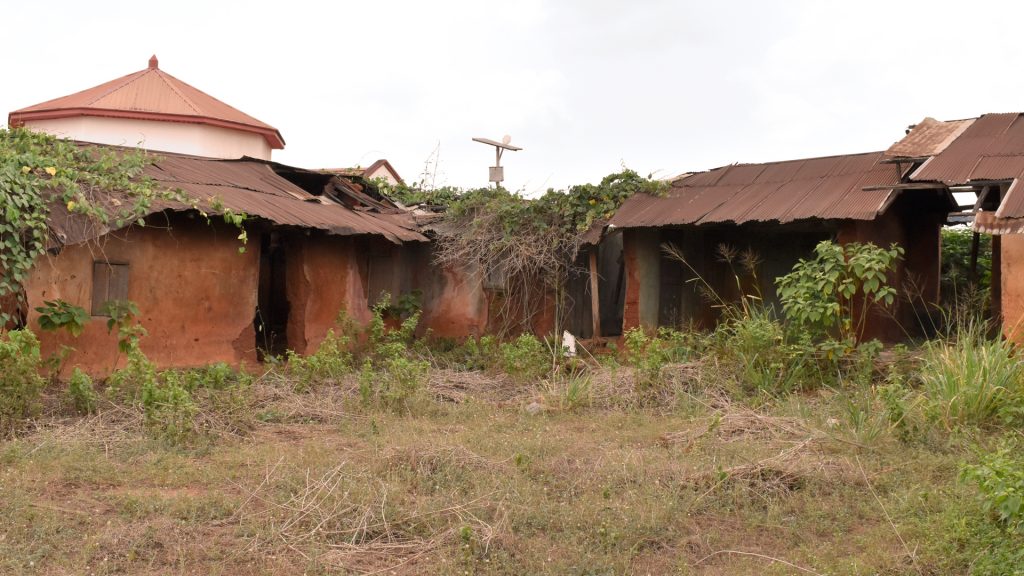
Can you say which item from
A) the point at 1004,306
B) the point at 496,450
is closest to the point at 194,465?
the point at 496,450

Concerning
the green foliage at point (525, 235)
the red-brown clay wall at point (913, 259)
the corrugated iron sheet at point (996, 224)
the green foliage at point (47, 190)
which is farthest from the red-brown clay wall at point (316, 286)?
the corrugated iron sheet at point (996, 224)

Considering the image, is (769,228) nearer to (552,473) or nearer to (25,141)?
(552,473)

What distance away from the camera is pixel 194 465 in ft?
21.4

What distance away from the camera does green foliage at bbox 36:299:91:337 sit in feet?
29.7

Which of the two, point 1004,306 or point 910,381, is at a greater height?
point 1004,306

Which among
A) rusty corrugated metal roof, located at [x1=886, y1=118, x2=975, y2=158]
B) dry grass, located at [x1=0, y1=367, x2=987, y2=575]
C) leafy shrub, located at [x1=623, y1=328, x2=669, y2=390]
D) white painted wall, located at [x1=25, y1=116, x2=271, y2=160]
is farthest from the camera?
white painted wall, located at [x1=25, y1=116, x2=271, y2=160]

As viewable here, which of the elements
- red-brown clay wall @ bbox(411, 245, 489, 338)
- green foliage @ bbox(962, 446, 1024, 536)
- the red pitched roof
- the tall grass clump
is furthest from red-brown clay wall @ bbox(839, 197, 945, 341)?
the red pitched roof

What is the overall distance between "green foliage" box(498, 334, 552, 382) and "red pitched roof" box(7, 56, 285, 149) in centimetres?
900

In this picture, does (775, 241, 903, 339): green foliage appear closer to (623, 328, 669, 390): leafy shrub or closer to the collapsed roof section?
the collapsed roof section

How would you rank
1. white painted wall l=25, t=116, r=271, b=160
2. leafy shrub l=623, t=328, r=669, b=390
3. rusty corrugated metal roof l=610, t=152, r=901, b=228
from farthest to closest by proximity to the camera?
1. white painted wall l=25, t=116, r=271, b=160
2. rusty corrugated metal roof l=610, t=152, r=901, b=228
3. leafy shrub l=623, t=328, r=669, b=390

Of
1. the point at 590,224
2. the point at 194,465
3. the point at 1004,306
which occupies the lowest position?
the point at 194,465

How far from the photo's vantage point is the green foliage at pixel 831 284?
29.3 ft

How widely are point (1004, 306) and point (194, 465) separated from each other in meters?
7.17

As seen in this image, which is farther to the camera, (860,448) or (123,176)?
(123,176)
